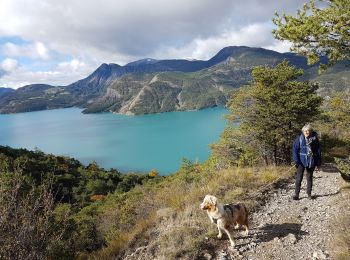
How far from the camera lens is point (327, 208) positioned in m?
8.34

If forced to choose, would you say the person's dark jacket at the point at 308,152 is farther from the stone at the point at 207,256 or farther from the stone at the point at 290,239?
the stone at the point at 207,256

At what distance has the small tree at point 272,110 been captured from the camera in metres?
17.8

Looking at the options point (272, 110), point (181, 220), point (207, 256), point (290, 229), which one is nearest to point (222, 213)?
point (207, 256)

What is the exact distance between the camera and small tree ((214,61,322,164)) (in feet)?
58.4

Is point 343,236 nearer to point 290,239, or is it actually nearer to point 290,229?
point 290,239

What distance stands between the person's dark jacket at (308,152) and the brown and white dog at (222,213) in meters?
3.05

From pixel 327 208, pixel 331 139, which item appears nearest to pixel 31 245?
pixel 327 208

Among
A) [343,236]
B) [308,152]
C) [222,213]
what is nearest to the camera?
[343,236]

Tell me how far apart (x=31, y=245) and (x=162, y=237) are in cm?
263

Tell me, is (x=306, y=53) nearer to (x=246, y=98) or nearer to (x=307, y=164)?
(x=307, y=164)

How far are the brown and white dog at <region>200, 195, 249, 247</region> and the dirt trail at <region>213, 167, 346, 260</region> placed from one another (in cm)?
35

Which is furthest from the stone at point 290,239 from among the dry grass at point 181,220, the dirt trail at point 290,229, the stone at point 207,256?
the stone at point 207,256

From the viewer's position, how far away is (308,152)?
9023mm

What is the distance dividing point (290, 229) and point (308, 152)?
8.33 ft
